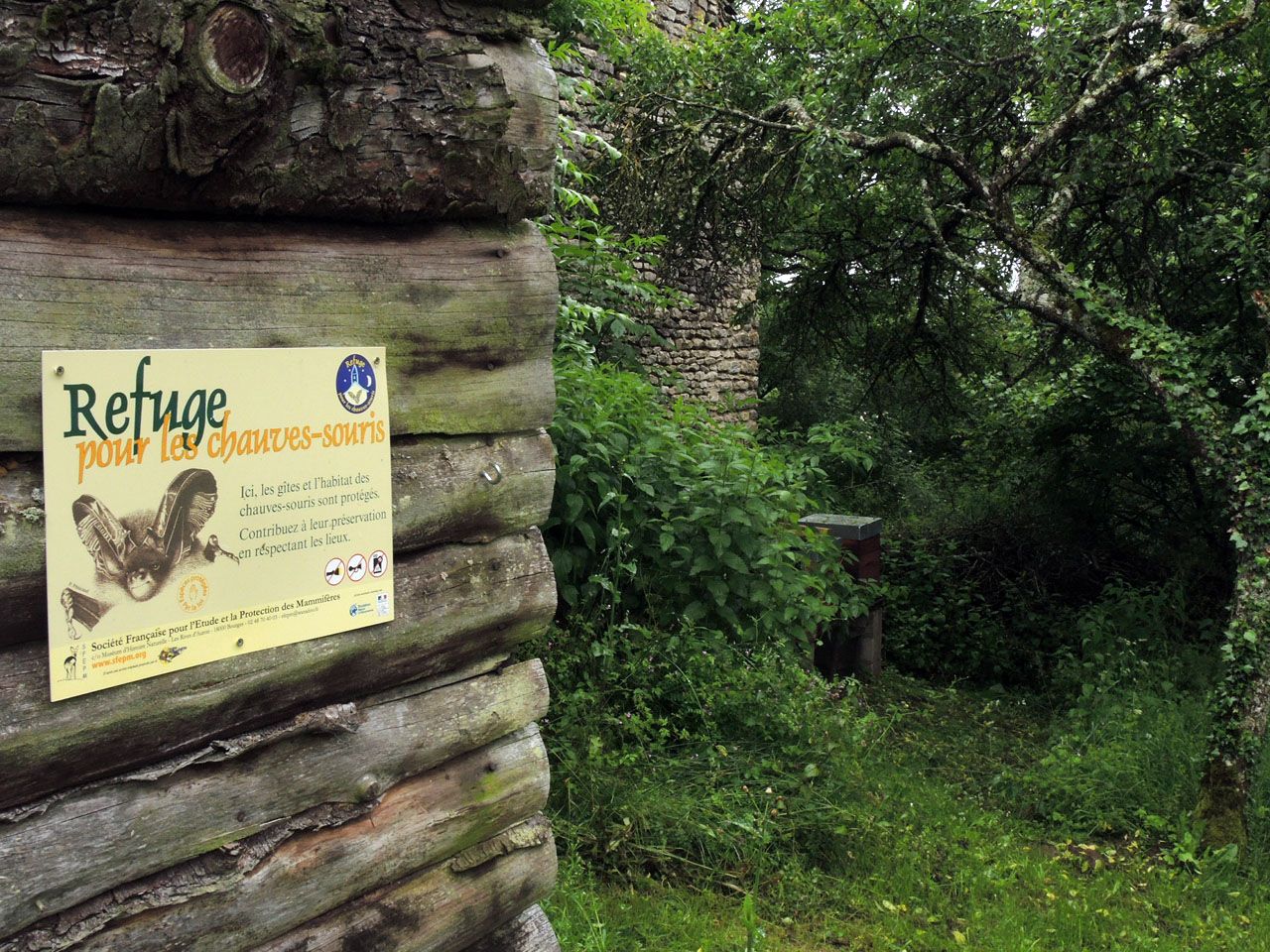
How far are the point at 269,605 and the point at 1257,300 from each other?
16.9 feet

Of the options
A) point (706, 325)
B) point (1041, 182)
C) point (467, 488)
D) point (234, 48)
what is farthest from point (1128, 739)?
point (706, 325)

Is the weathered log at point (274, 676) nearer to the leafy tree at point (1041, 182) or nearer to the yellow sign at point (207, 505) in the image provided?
the yellow sign at point (207, 505)

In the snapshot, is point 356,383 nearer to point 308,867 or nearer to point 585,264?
point 308,867

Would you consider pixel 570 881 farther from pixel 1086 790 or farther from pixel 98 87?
pixel 1086 790

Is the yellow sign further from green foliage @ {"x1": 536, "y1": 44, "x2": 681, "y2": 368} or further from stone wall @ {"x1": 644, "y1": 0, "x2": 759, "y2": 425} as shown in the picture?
stone wall @ {"x1": 644, "y1": 0, "x2": 759, "y2": 425}

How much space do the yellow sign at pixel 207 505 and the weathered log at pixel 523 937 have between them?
85cm

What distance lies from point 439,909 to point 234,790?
0.56 m

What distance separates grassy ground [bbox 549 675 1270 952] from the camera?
3053mm

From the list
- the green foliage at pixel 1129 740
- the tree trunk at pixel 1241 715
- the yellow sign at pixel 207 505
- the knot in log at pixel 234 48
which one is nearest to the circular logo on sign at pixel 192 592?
the yellow sign at pixel 207 505

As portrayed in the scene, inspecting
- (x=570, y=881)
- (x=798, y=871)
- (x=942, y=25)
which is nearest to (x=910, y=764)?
(x=798, y=871)

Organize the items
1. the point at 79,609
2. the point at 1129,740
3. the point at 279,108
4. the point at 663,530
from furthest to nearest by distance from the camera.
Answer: the point at 1129,740, the point at 663,530, the point at 279,108, the point at 79,609

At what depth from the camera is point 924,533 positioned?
10.1 meters

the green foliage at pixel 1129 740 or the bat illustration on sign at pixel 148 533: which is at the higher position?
the bat illustration on sign at pixel 148 533

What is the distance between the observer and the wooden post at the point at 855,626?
267 inches
